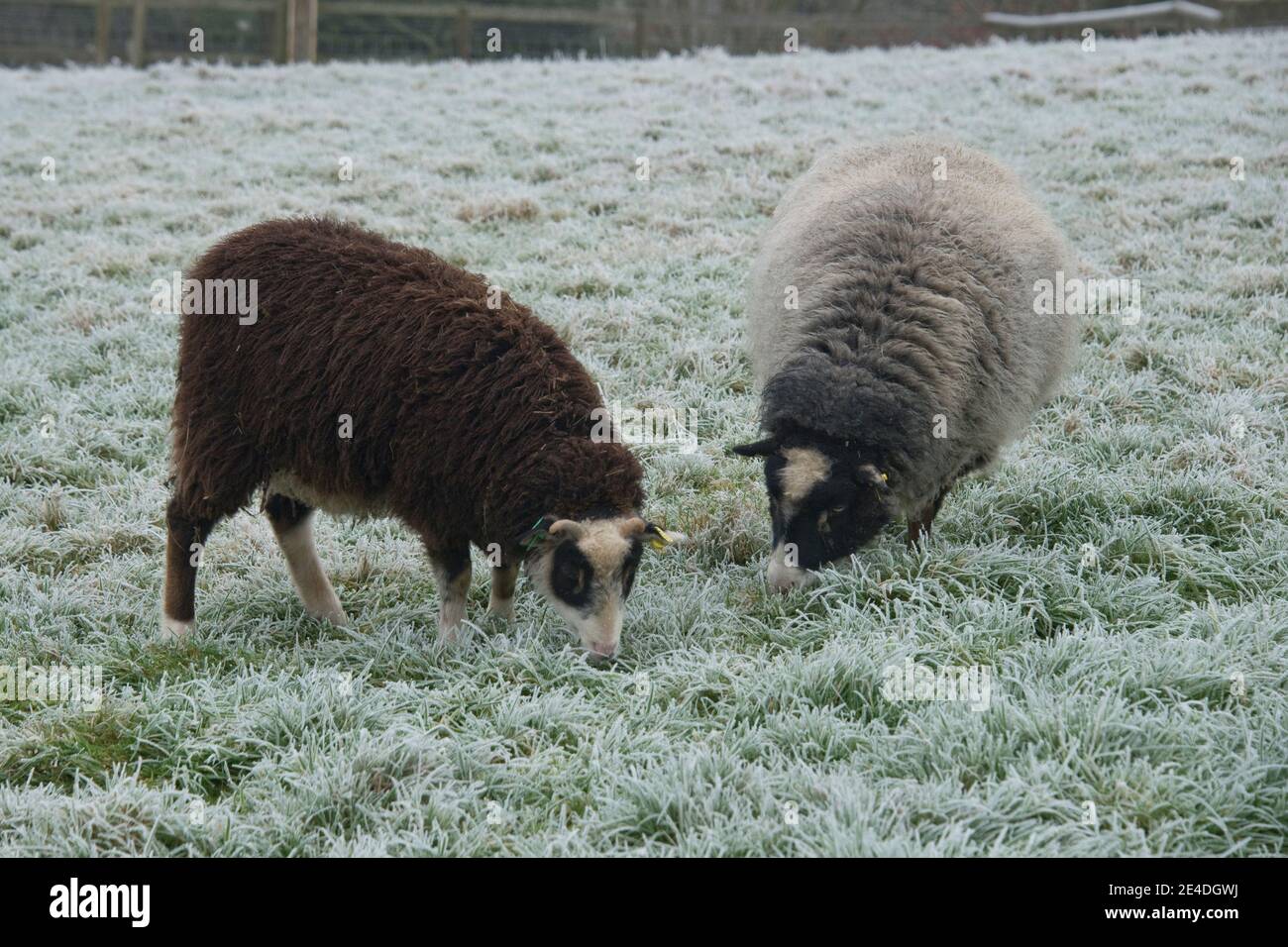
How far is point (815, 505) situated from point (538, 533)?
1.12 meters

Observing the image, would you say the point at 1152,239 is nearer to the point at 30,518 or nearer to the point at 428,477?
the point at 428,477

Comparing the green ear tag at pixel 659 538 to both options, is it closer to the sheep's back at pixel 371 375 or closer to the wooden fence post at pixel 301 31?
the sheep's back at pixel 371 375

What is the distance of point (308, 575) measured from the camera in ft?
15.0

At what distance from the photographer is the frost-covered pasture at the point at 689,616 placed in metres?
2.93

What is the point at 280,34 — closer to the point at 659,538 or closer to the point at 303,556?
the point at 303,556

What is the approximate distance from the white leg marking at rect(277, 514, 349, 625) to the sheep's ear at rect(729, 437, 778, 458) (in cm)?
183

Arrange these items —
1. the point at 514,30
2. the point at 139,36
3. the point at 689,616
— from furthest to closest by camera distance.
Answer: the point at 514,30
the point at 139,36
the point at 689,616

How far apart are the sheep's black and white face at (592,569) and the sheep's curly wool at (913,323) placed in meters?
0.87

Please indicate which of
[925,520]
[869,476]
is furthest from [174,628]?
[925,520]

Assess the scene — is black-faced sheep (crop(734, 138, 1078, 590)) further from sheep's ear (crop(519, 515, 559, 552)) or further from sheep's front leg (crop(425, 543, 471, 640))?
sheep's front leg (crop(425, 543, 471, 640))

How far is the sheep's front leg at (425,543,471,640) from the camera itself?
417cm

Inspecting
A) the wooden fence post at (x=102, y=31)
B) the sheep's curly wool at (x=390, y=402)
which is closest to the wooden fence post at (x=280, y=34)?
the wooden fence post at (x=102, y=31)
